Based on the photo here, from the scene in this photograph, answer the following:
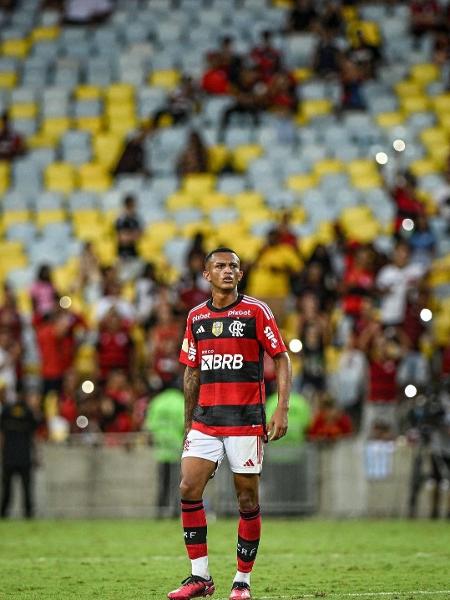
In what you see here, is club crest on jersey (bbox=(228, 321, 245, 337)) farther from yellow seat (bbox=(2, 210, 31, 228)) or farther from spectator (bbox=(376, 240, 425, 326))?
yellow seat (bbox=(2, 210, 31, 228))

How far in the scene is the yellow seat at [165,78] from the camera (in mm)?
27000

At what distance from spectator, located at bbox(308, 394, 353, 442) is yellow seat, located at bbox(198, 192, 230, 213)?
19.4 feet

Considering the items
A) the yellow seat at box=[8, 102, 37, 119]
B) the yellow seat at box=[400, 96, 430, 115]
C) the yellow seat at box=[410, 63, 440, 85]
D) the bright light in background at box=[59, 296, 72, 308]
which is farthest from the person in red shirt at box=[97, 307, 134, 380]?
the yellow seat at box=[410, 63, 440, 85]

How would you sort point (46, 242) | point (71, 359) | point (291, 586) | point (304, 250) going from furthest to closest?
point (46, 242), point (304, 250), point (71, 359), point (291, 586)

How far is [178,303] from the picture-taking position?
68.2 feet

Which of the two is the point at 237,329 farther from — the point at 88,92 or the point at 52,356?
the point at 88,92

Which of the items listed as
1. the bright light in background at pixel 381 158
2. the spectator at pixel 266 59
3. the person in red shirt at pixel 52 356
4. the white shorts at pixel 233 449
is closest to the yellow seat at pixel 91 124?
the spectator at pixel 266 59

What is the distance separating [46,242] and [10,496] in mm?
6242

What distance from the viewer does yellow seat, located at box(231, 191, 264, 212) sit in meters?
24.0

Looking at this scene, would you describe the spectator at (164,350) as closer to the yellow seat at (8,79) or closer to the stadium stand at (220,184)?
the stadium stand at (220,184)

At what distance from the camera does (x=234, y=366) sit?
9.16m

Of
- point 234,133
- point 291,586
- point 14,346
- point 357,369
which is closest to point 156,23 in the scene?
point 234,133

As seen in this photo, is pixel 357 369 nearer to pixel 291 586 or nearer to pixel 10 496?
pixel 10 496

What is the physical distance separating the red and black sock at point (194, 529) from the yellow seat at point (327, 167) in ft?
51.3
